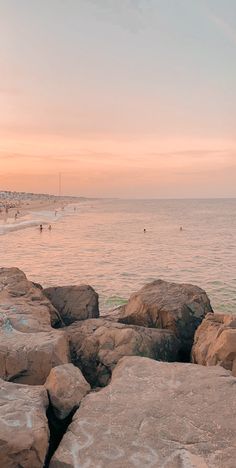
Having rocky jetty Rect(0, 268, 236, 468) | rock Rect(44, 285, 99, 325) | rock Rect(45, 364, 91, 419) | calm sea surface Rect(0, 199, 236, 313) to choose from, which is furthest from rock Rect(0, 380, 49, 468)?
calm sea surface Rect(0, 199, 236, 313)

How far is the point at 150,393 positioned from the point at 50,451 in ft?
→ 5.40

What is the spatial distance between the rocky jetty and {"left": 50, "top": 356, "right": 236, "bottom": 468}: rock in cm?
1

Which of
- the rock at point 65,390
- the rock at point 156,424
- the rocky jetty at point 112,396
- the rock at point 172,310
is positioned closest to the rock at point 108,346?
the rocky jetty at point 112,396

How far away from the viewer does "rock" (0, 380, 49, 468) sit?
4.80m

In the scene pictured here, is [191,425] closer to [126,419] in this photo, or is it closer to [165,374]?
[126,419]

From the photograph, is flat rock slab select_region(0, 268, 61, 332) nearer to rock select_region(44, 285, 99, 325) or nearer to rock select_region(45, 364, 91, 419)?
rock select_region(44, 285, 99, 325)

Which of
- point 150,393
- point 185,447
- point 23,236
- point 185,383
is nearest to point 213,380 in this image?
point 185,383

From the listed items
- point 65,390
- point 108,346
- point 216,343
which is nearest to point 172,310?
point 108,346

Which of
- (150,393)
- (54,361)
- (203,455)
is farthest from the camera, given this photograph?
(54,361)

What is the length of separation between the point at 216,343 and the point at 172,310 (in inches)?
113

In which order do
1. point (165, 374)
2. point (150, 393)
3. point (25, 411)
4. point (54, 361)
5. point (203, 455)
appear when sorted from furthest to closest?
point (54, 361)
point (165, 374)
point (150, 393)
point (25, 411)
point (203, 455)

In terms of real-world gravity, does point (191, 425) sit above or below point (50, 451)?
above

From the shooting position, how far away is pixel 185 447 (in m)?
5.14

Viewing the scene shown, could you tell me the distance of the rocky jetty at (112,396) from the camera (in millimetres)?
4992
